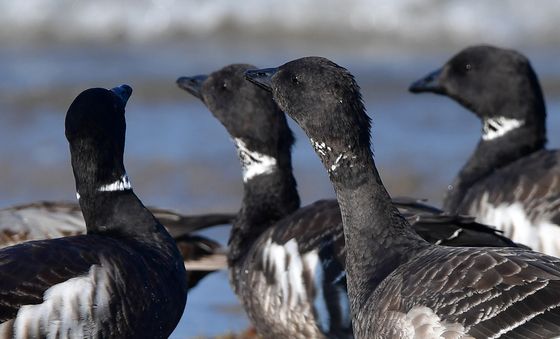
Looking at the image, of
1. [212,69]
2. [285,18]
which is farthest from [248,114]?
[285,18]

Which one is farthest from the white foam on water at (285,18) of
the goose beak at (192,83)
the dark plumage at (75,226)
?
the dark plumage at (75,226)

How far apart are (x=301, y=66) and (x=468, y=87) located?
14.7 ft

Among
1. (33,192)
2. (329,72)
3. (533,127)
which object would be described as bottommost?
(33,192)

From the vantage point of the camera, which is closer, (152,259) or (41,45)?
(152,259)

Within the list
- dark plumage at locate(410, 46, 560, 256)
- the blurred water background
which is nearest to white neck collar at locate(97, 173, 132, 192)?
the blurred water background

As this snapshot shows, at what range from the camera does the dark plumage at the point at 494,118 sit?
9.88m

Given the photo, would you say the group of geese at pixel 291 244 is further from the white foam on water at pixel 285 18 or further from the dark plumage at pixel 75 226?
the white foam on water at pixel 285 18

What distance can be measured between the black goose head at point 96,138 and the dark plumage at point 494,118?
11.8 feet

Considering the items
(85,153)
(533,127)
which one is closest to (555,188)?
(533,127)

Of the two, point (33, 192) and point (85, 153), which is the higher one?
point (85, 153)

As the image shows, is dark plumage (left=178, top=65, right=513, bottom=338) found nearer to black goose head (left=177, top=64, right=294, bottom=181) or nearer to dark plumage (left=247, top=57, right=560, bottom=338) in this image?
black goose head (left=177, top=64, right=294, bottom=181)

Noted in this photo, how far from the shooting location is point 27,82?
66.5 feet

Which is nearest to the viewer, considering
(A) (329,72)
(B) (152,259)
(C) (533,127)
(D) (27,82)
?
(A) (329,72)

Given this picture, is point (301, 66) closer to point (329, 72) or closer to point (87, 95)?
point (329, 72)
